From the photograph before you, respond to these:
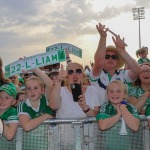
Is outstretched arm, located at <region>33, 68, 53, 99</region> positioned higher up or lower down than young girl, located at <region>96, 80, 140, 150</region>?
higher up

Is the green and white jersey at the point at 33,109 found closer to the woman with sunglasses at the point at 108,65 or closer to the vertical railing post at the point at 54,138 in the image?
the vertical railing post at the point at 54,138

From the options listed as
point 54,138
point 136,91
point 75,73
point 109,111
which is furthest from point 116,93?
point 54,138

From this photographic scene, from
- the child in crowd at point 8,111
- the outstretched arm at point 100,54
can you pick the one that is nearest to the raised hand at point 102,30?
the outstretched arm at point 100,54

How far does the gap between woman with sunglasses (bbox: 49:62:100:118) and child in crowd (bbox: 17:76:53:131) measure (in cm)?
16

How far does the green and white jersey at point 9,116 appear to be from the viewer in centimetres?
431

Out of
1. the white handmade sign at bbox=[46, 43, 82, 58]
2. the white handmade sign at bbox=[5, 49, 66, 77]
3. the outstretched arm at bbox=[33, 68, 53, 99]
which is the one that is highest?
the white handmade sign at bbox=[46, 43, 82, 58]

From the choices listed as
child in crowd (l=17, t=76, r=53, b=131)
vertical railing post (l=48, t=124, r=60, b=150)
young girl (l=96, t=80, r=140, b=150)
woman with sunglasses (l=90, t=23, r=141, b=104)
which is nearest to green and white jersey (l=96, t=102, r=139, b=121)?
young girl (l=96, t=80, r=140, b=150)

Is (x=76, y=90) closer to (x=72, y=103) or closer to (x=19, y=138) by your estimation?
(x=72, y=103)

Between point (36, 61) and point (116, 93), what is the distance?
1.03m

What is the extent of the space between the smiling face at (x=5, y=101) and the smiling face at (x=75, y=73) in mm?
781

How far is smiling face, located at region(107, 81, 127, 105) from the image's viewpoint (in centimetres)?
438

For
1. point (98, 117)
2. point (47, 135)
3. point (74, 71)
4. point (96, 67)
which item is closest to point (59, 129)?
point (47, 135)

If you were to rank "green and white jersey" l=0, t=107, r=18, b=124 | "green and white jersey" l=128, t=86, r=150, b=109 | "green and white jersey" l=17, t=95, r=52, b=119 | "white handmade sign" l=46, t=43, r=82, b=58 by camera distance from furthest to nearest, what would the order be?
1. "green and white jersey" l=128, t=86, r=150, b=109
2. "white handmade sign" l=46, t=43, r=82, b=58
3. "green and white jersey" l=17, t=95, r=52, b=119
4. "green and white jersey" l=0, t=107, r=18, b=124

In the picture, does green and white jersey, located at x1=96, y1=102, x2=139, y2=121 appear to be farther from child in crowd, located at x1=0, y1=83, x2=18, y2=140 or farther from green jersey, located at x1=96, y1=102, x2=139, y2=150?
child in crowd, located at x1=0, y1=83, x2=18, y2=140
